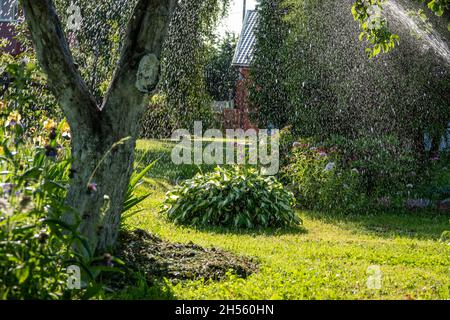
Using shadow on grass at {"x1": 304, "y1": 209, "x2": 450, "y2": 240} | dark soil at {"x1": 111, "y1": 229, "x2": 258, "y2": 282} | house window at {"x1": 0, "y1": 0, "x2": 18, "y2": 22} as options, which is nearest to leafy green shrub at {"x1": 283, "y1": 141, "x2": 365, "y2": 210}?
shadow on grass at {"x1": 304, "y1": 209, "x2": 450, "y2": 240}

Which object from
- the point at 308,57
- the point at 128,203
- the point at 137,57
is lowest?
the point at 128,203

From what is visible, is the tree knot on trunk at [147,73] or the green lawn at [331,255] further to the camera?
the tree knot on trunk at [147,73]

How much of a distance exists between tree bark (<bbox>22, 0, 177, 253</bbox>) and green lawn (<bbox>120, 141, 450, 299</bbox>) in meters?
0.76

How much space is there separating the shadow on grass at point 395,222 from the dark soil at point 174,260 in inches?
121

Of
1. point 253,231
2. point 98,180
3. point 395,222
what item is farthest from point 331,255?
point 395,222

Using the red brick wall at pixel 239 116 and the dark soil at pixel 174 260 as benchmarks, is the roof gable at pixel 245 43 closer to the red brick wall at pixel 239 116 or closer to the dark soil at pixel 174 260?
the red brick wall at pixel 239 116

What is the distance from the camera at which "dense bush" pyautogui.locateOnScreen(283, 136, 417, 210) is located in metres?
9.83

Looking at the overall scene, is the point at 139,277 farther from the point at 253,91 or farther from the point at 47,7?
the point at 253,91

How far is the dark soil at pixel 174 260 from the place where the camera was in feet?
16.4

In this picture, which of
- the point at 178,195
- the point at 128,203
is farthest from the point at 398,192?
the point at 128,203

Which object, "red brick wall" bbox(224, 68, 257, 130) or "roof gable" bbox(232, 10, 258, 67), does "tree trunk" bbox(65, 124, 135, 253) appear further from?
"roof gable" bbox(232, 10, 258, 67)

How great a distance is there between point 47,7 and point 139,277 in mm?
1969

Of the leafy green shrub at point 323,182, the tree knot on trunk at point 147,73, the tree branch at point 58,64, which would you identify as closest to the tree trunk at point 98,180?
the tree branch at point 58,64
